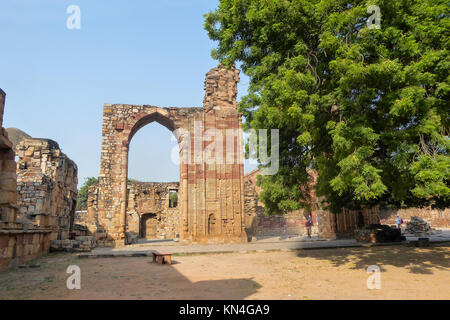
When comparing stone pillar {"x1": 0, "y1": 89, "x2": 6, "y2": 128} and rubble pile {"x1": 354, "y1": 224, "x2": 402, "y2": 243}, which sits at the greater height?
stone pillar {"x1": 0, "y1": 89, "x2": 6, "y2": 128}

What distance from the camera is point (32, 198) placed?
1157 cm

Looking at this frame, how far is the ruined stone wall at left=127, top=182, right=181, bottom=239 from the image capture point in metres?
26.8

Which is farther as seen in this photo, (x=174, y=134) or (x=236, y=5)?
(x=174, y=134)

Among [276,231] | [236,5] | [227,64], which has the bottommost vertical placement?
[276,231]

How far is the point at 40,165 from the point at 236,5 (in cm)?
1189

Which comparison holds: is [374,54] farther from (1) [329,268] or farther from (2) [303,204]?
(1) [329,268]

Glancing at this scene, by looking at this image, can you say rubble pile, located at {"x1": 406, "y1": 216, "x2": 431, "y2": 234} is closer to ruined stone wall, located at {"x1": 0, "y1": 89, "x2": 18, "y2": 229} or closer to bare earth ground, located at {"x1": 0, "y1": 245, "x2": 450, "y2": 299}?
bare earth ground, located at {"x1": 0, "y1": 245, "x2": 450, "y2": 299}

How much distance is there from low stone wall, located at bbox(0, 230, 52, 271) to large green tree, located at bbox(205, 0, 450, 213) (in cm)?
658

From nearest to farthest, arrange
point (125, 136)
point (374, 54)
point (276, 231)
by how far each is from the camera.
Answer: point (374, 54) → point (125, 136) → point (276, 231)

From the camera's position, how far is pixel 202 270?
7.34m

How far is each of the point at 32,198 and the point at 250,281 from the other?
9.74 m

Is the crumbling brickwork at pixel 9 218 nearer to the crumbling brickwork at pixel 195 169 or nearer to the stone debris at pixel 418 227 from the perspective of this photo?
the crumbling brickwork at pixel 195 169

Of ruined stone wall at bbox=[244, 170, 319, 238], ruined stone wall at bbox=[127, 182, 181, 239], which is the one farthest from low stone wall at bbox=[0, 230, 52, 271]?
ruined stone wall at bbox=[244, 170, 319, 238]
